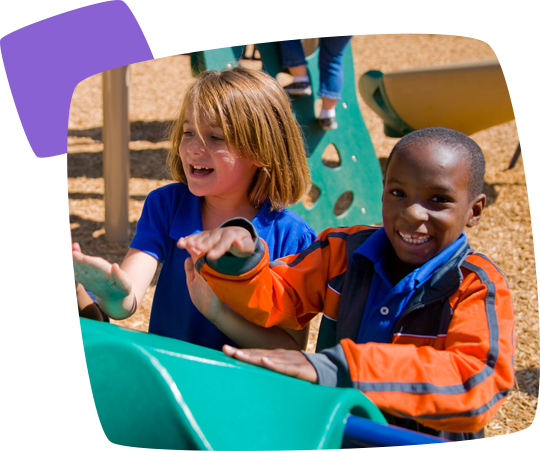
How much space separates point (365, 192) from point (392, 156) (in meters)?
2.75

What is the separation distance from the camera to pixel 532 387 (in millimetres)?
2496

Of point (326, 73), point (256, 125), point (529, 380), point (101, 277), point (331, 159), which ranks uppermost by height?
point (326, 73)

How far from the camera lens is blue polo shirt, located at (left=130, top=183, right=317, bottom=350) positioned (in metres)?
→ 1.64

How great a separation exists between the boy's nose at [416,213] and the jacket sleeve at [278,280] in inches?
9.0

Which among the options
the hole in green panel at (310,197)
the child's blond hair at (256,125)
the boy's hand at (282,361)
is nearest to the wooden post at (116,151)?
the hole in green panel at (310,197)

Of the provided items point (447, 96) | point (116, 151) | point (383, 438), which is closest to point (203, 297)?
point (383, 438)

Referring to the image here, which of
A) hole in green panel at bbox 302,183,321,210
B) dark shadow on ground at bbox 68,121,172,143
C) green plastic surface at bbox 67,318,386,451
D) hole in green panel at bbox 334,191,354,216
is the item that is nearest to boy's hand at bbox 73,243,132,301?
green plastic surface at bbox 67,318,386,451

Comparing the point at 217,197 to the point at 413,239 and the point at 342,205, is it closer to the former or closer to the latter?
the point at 413,239

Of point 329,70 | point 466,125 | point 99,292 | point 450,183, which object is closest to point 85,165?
point 329,70

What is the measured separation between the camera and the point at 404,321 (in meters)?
1.25

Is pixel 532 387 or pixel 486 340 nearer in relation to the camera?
pixel 486 340

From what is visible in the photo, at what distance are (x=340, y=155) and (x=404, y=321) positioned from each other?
279 cm

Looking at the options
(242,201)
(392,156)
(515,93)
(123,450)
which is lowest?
(123,450)

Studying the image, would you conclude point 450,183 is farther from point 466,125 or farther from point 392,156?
point 466,125
